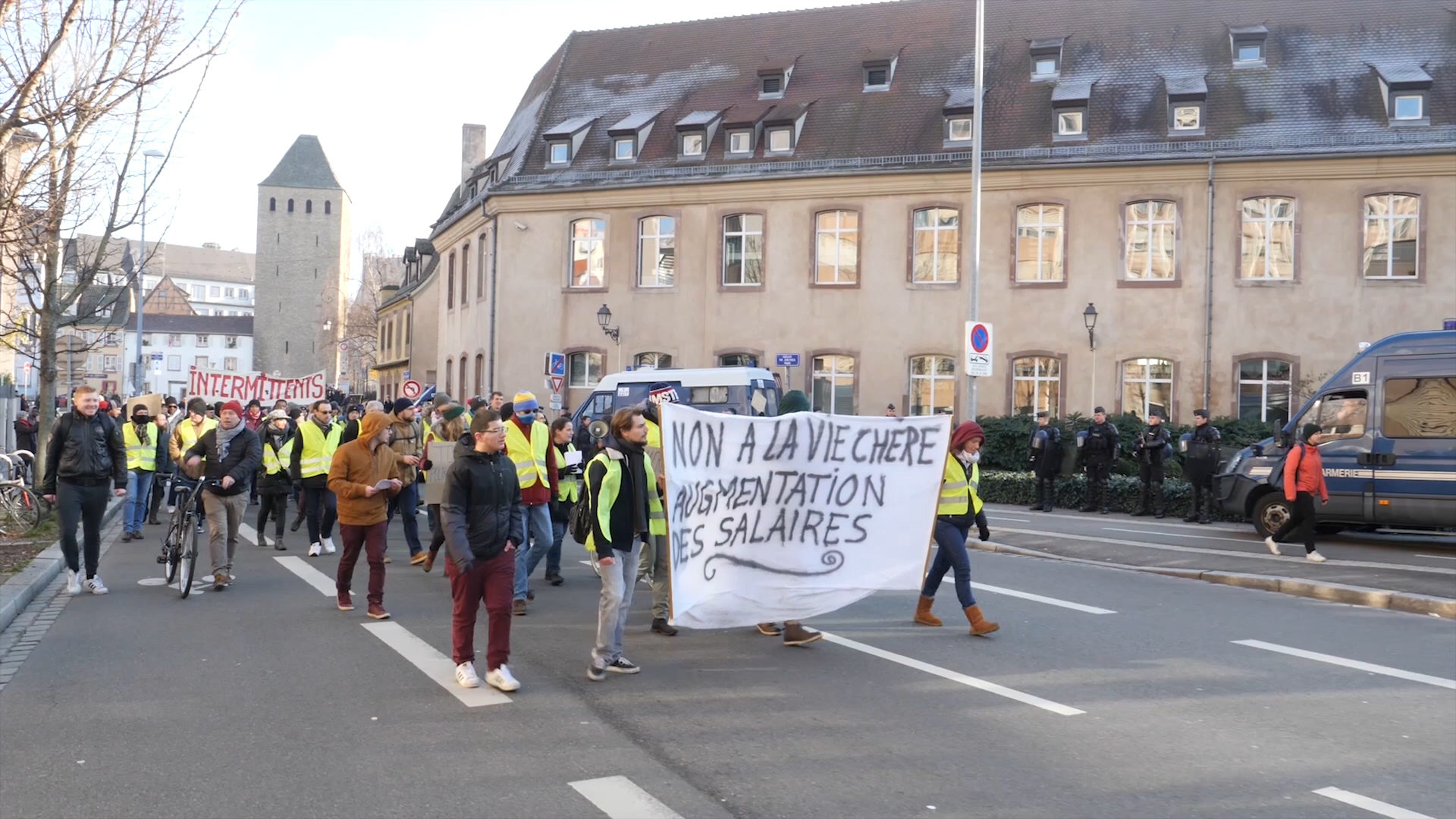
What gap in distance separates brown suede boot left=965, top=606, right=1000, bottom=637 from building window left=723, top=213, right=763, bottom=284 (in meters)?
25.2

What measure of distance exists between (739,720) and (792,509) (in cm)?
244

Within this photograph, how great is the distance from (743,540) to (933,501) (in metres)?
1.62

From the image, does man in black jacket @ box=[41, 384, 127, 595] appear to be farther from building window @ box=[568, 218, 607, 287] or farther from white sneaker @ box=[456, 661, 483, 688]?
building window @ box=[568, 218, 607, 287]

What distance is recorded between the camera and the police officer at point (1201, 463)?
19.4 meters

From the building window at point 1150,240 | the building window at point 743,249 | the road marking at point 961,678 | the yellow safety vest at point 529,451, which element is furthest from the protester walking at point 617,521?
the building window at point 743,249

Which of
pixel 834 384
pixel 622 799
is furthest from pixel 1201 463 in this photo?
pixel 622 799

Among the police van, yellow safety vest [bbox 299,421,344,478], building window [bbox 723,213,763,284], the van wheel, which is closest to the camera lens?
yellow safety vest [bbox 299,421,344,478]

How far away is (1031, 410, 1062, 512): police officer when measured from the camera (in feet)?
72.2

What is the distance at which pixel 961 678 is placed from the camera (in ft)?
25.3

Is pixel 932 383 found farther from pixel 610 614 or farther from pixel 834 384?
pixel 610 614

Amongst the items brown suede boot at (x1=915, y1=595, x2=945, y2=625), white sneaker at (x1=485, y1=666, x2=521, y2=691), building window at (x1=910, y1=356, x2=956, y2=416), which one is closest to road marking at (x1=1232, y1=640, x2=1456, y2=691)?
brown suede boot at (x1=915, y1=595, x2=945, y2=625)

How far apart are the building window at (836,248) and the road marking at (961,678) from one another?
24.5 metres

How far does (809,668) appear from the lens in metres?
8.05

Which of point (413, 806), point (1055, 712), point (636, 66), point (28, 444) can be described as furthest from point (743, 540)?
point (636, 66)
